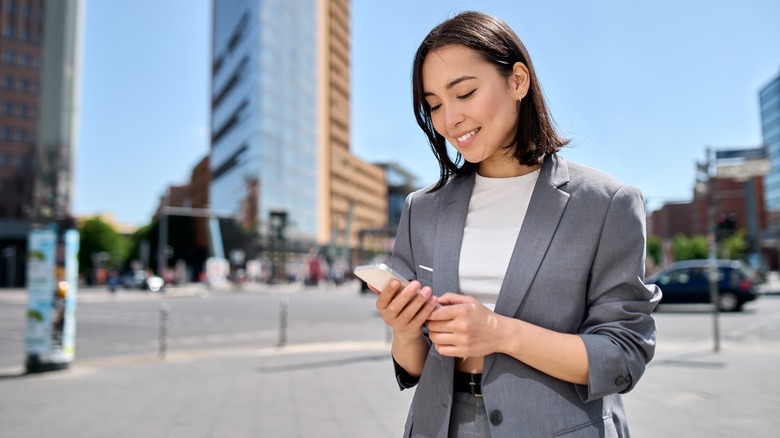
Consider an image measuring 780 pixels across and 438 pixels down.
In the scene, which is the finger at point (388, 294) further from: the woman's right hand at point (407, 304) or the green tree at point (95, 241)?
the green tree at point (95, 241)

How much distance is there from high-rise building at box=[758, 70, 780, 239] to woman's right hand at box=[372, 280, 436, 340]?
96927 millimetres

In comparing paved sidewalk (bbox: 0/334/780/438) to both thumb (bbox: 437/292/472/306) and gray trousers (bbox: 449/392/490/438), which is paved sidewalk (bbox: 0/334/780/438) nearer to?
gray trousers (bbox: 449/392/490/438)

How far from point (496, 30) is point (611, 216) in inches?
21.1

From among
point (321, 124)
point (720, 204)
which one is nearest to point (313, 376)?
point (321, 124)

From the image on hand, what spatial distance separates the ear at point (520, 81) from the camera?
1.50m

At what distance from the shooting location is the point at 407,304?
1301mm

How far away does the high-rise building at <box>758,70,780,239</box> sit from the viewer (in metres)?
85.9

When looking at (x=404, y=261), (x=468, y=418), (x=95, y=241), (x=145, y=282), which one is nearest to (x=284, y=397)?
(x=404, y=261)

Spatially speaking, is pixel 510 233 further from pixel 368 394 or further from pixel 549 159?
pixel 368 394

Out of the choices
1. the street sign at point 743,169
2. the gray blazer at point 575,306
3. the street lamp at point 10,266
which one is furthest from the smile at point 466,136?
the street lamp at point 10,266

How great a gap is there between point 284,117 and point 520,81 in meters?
75.5

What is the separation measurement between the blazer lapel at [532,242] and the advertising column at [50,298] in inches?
371

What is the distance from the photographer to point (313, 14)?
3383 inches

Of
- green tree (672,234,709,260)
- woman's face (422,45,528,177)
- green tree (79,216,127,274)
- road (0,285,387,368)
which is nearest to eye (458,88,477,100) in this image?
woman's face (422,45,528,177)
